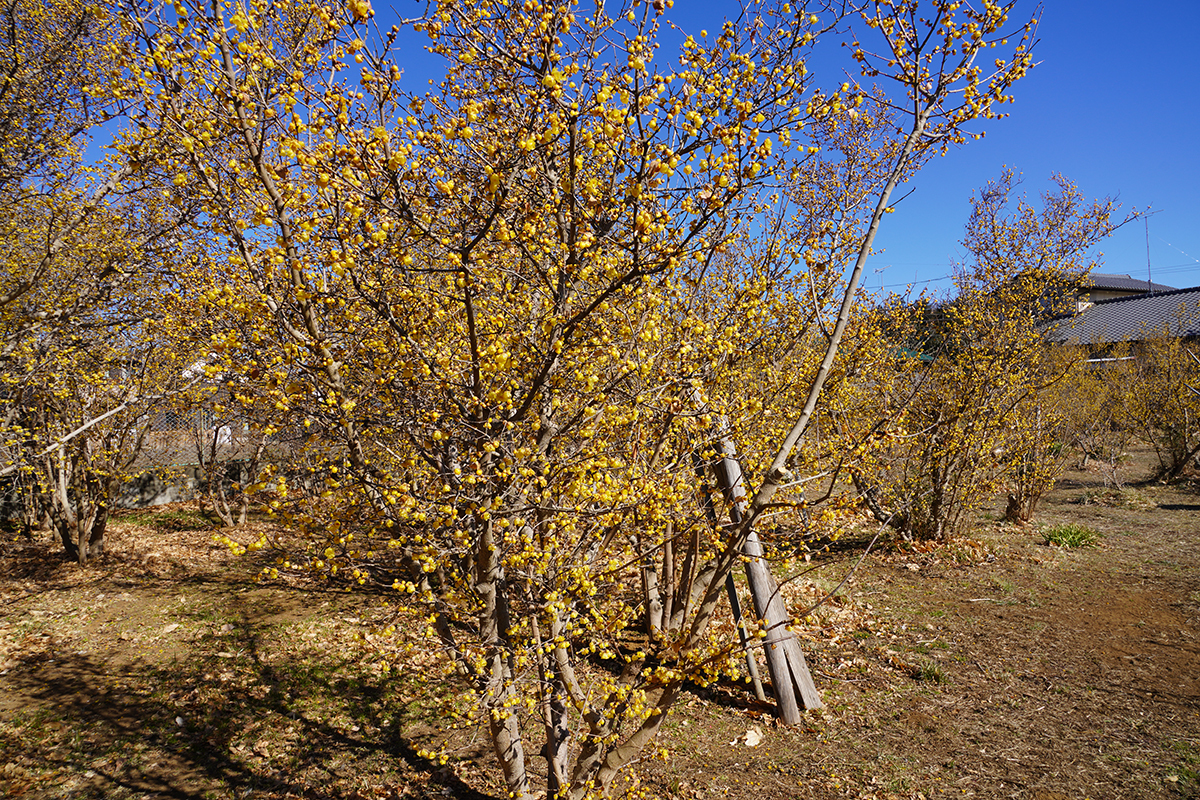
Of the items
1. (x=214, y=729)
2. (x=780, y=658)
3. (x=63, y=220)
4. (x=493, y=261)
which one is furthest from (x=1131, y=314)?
(x=63, y=220)

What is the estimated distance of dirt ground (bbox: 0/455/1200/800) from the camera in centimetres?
454

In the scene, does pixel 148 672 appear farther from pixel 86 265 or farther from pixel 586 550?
pixel 586 550

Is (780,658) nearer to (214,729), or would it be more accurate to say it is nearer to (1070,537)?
(214,729)

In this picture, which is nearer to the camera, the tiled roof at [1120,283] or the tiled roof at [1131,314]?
the tiled roof at [1131,314]

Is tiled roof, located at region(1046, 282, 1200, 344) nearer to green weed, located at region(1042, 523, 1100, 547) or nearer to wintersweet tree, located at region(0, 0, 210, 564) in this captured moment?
green weed, located at region(1042, 523, 1100, 547)

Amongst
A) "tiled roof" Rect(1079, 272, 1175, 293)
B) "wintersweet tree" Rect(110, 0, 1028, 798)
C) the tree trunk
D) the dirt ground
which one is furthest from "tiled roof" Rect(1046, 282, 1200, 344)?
"wintersweet tree" Rect(110, 0, 1028, 798)

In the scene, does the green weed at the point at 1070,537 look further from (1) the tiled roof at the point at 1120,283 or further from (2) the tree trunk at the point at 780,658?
(1) the tiled roof at the point at 1120,283

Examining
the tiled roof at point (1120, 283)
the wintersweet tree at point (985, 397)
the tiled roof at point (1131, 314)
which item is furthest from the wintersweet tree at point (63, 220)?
the tiled roof at point (1120, 283)

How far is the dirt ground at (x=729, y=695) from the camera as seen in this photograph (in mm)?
4543

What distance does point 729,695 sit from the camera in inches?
231

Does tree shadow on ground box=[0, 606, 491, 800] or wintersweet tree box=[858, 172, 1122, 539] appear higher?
wintersweet tree box=[858, 172, 1122, 539]

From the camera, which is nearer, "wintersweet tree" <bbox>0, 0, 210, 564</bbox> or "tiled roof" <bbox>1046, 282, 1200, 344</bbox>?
"wintersweet tree" <bbox>0, 0, 210, 564</bbox>

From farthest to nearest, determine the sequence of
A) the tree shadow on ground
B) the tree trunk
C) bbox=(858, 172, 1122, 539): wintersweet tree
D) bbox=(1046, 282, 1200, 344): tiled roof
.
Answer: bbox=(1046, 282, 1200, 344): tiled roof, bbox=(858, 172, 1122, 539): wintersweet tree, the tree trunk, the tree shadow on ground

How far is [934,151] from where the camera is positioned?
284 centimetres
